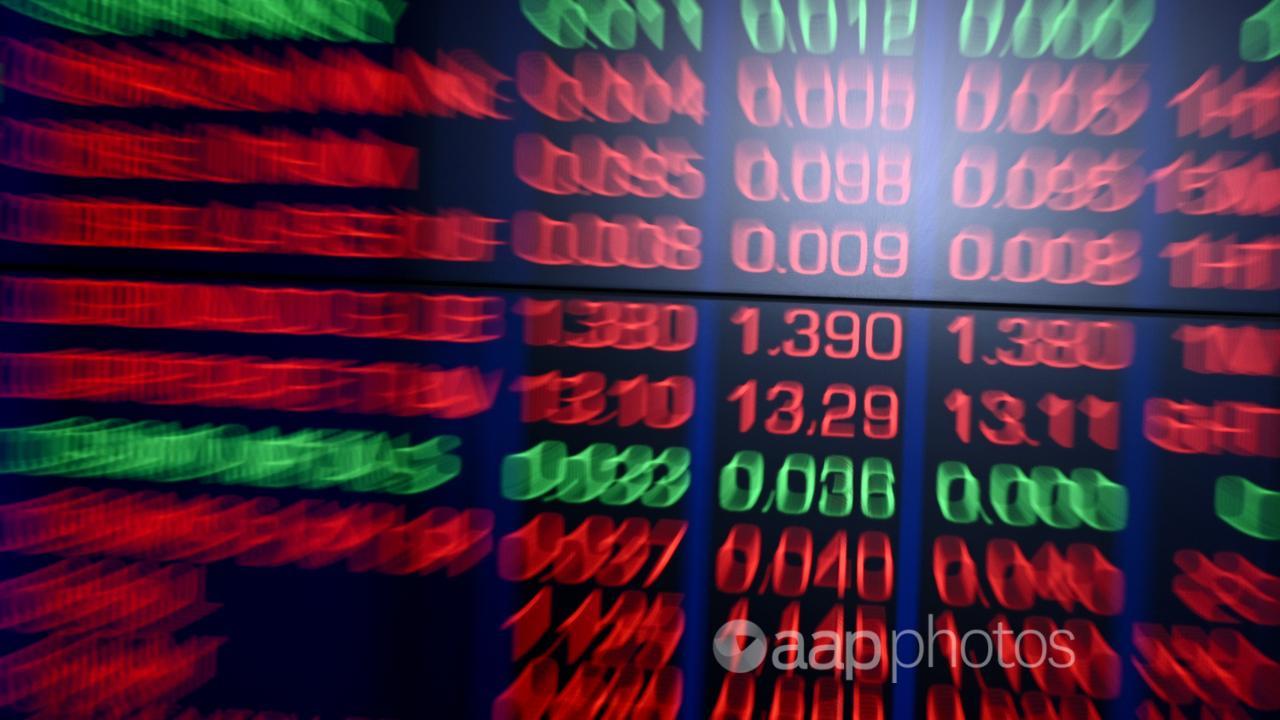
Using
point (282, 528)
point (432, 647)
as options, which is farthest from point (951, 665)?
point (282, 528)

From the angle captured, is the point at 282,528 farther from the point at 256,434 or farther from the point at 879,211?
the point at 879,211

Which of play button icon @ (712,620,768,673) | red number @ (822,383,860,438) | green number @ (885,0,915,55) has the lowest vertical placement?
play button icon @ (712,620,768,673)

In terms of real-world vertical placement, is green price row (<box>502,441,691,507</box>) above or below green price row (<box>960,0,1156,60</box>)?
below

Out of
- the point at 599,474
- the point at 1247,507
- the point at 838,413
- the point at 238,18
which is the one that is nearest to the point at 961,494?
the point at 838,413

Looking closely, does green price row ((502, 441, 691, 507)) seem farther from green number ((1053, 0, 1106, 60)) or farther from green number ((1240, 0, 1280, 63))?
green number ((1240, 0, 1280, 63))

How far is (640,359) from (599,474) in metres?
0.15

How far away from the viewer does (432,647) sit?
0.83 meters

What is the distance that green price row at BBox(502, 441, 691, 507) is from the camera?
79cm

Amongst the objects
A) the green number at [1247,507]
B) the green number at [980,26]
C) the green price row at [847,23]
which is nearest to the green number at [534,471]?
the green price row at [847,23]

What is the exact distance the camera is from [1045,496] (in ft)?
2.52

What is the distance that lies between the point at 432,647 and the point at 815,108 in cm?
80

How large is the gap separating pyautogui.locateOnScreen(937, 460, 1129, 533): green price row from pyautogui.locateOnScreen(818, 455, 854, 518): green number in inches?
4.1

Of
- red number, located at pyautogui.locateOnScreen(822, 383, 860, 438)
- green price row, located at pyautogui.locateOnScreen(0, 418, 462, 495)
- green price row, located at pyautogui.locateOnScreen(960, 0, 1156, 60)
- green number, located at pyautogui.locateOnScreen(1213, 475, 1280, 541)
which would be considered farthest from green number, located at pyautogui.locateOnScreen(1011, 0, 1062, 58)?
green price row, located at pyautogui.locateOnScreen(0, 418, 462, 495)

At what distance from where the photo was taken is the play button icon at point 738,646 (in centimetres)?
80
